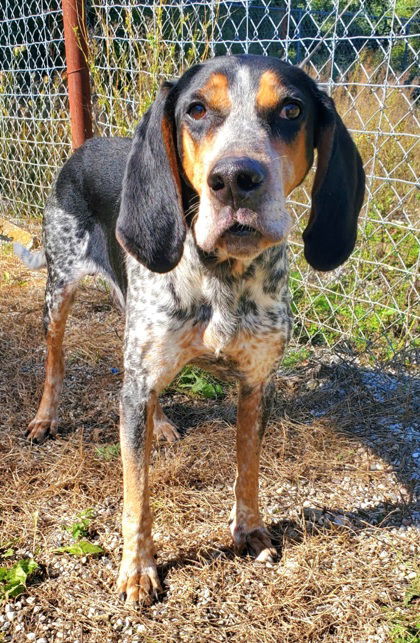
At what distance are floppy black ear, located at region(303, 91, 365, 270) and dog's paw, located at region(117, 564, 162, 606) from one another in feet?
4.01

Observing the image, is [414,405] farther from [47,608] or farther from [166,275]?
[47,608]

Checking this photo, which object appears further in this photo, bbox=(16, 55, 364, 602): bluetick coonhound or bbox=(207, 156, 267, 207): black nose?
bbox=(16, 55, 364, 602): bluetick coonhound

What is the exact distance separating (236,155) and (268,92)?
1.14 ft

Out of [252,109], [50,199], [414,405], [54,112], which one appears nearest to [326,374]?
[414,405]

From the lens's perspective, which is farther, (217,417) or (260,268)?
(217,417)

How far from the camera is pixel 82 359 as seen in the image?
387cm

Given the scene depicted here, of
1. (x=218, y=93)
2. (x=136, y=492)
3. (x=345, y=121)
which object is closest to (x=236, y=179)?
(x=218, y=93)

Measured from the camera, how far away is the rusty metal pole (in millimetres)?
4336

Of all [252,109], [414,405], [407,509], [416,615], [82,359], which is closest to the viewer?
[252,109]

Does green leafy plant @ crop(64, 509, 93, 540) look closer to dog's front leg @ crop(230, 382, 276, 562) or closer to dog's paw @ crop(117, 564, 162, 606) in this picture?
dog's paw @ crop(117, 564, 162, 606)

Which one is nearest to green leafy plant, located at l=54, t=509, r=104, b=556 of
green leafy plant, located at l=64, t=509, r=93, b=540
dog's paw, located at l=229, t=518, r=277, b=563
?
green leafy plant, located at l=64, t=509, r=93, b=540

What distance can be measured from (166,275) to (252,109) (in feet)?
2.04

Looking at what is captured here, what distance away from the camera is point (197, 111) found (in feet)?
6.41

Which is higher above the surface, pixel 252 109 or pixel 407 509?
pixel 252 109
